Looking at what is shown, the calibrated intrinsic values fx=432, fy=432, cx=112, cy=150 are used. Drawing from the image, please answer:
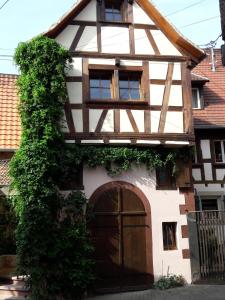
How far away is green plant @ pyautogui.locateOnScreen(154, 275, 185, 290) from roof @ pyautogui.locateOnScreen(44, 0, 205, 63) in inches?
260

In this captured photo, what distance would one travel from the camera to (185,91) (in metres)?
13.1

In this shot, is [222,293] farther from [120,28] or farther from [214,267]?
[120,28]

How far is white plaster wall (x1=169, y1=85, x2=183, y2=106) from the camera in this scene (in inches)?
510

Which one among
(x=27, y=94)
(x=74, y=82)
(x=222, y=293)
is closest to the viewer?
(x=222, y=293)

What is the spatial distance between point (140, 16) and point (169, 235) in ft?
22.2

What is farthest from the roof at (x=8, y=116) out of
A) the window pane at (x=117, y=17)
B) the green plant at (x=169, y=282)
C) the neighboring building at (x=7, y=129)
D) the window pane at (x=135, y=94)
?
the green plant at (x=169, y=282)

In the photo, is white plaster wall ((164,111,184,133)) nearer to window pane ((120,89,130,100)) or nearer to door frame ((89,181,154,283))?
window pane ((120,89,130,100))

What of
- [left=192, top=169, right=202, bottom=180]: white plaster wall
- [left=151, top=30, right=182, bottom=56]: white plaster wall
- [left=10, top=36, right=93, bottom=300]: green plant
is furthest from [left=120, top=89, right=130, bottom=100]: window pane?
[left=192, top=169, right=202, bottom=180]: white plaster wall

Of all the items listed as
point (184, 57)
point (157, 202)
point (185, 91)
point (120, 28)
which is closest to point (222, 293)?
point (157, 202)

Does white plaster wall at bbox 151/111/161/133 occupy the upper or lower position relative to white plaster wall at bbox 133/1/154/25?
lower

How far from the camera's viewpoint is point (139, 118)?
12.7m

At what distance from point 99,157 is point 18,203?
2566mm

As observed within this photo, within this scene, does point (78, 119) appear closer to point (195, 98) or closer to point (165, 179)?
point (165, 179)

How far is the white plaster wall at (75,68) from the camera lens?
1263 centimetres
